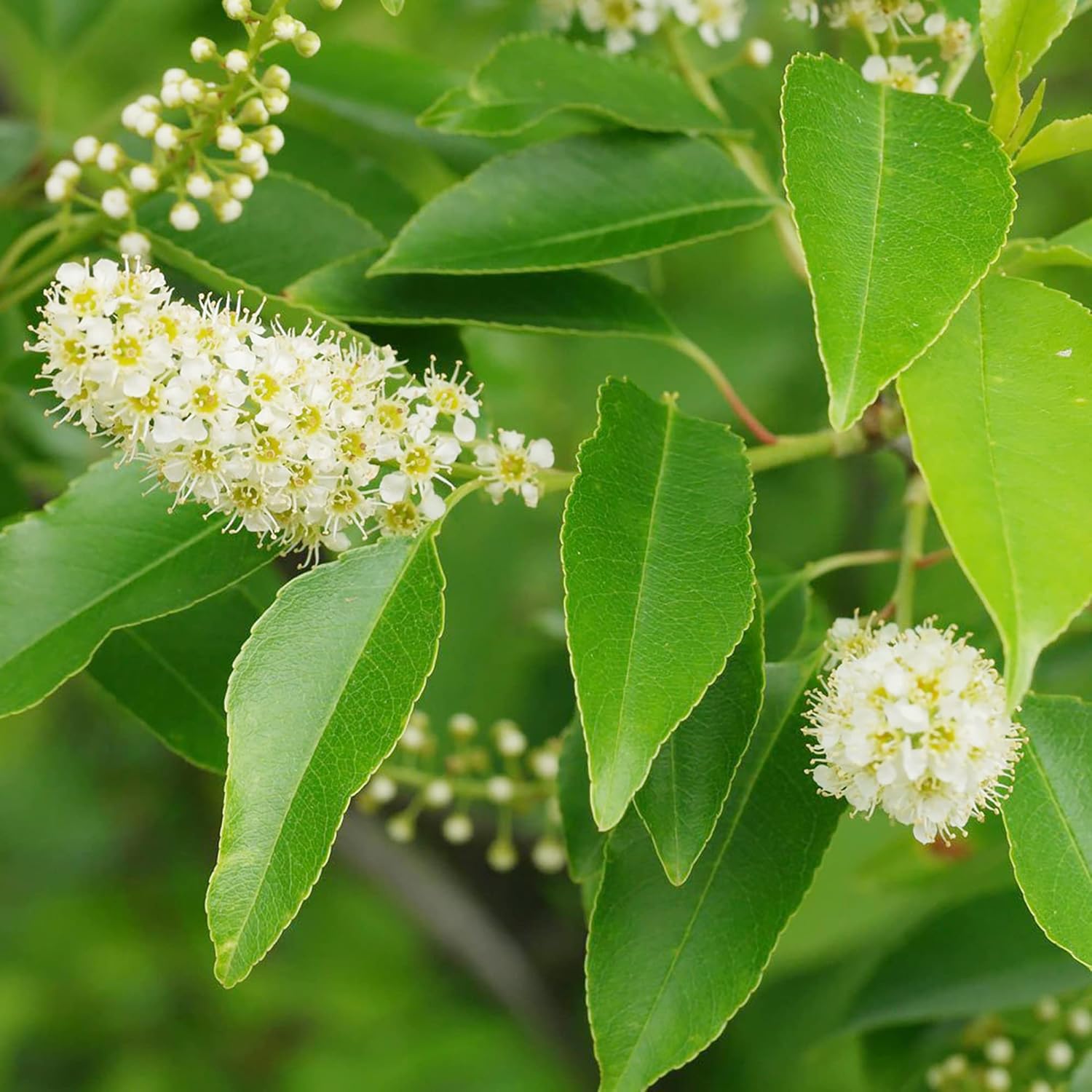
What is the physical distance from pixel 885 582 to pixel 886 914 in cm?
69

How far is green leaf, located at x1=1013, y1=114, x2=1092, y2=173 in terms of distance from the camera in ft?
4.13

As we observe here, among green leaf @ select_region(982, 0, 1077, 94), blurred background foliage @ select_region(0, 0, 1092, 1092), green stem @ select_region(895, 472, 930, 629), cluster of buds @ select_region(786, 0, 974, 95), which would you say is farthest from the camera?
blurred background foliage @ select_region(0, 0, 1092, 1092)

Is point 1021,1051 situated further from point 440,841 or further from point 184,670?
point 440,841

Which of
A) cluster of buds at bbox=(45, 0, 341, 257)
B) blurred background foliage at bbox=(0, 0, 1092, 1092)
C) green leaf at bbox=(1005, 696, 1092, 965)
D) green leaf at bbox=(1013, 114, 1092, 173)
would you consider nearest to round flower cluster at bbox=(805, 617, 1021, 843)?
green leaf at bbox=(1005, 696, 1092, 965)

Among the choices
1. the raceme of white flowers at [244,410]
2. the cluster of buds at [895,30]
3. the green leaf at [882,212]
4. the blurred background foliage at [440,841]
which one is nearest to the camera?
the green leaf at [882,212]

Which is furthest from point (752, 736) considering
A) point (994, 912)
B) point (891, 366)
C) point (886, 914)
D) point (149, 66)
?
point (149, 66)

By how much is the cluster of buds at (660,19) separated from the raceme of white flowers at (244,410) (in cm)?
80

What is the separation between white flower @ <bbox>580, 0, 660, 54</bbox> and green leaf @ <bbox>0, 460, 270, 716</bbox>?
0.93 metres

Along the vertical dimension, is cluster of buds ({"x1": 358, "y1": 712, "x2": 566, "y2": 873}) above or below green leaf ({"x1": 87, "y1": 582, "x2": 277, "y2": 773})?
below

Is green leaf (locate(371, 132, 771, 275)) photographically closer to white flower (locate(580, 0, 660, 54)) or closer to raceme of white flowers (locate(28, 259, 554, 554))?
raceme of white flowers (locate(28, 259, 554, 554))

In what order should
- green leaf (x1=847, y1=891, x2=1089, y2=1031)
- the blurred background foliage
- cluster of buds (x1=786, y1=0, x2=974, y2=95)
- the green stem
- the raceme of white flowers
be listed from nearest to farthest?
the raceme of white flowers, the green stem, cluster of buds (x1=786, y1=0, x2=974, y2=95), green leaf (x1=847, y1=891, x2=1089, y2=1031), the blurred background foliage

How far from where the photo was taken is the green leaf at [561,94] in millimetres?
1583

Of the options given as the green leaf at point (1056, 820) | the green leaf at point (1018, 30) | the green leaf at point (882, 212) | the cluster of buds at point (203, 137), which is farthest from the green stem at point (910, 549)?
the cluster of buds at point (203, 137)

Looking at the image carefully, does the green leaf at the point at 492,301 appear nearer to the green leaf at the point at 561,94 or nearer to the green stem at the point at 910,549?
the green leaf at the point at 561,94
